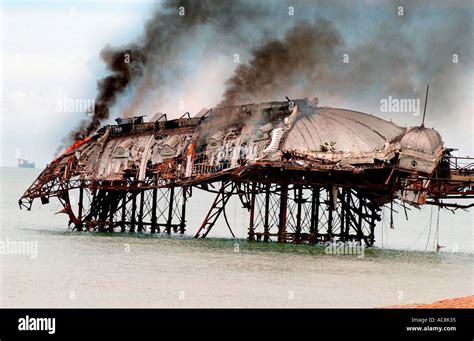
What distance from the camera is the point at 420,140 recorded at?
59.0 metres

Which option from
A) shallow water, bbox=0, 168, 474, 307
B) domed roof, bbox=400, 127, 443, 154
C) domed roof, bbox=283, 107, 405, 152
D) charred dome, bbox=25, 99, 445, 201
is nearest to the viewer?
shallow water, bbox=0, 168, 474, 307

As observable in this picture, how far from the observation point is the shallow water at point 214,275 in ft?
132

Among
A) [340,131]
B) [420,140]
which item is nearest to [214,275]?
[420,140]

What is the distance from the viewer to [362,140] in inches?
2461

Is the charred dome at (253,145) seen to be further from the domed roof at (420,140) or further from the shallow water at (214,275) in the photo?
the shallow water at (214,275)

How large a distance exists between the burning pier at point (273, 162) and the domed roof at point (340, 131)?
6 cm

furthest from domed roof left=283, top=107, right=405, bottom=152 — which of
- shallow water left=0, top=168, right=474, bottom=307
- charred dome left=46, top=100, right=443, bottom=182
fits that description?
shallow water left=0, top=168, right=474, bottom=307

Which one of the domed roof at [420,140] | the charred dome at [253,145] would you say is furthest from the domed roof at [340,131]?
the domed roof at [420,140]

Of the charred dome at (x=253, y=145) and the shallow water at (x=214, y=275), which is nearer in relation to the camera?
the shallow water at (x=214, y=275)

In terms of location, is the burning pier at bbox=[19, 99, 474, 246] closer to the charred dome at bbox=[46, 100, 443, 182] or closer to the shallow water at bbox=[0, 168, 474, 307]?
the charred dome at bbox=[46, 100, 443, 182]

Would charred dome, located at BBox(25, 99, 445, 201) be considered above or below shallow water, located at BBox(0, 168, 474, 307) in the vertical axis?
above

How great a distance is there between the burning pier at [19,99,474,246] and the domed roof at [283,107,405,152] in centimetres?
6

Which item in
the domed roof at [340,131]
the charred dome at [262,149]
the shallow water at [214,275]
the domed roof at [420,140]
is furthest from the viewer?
the domed roof at [340,131]

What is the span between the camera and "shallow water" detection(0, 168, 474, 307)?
4031cm
